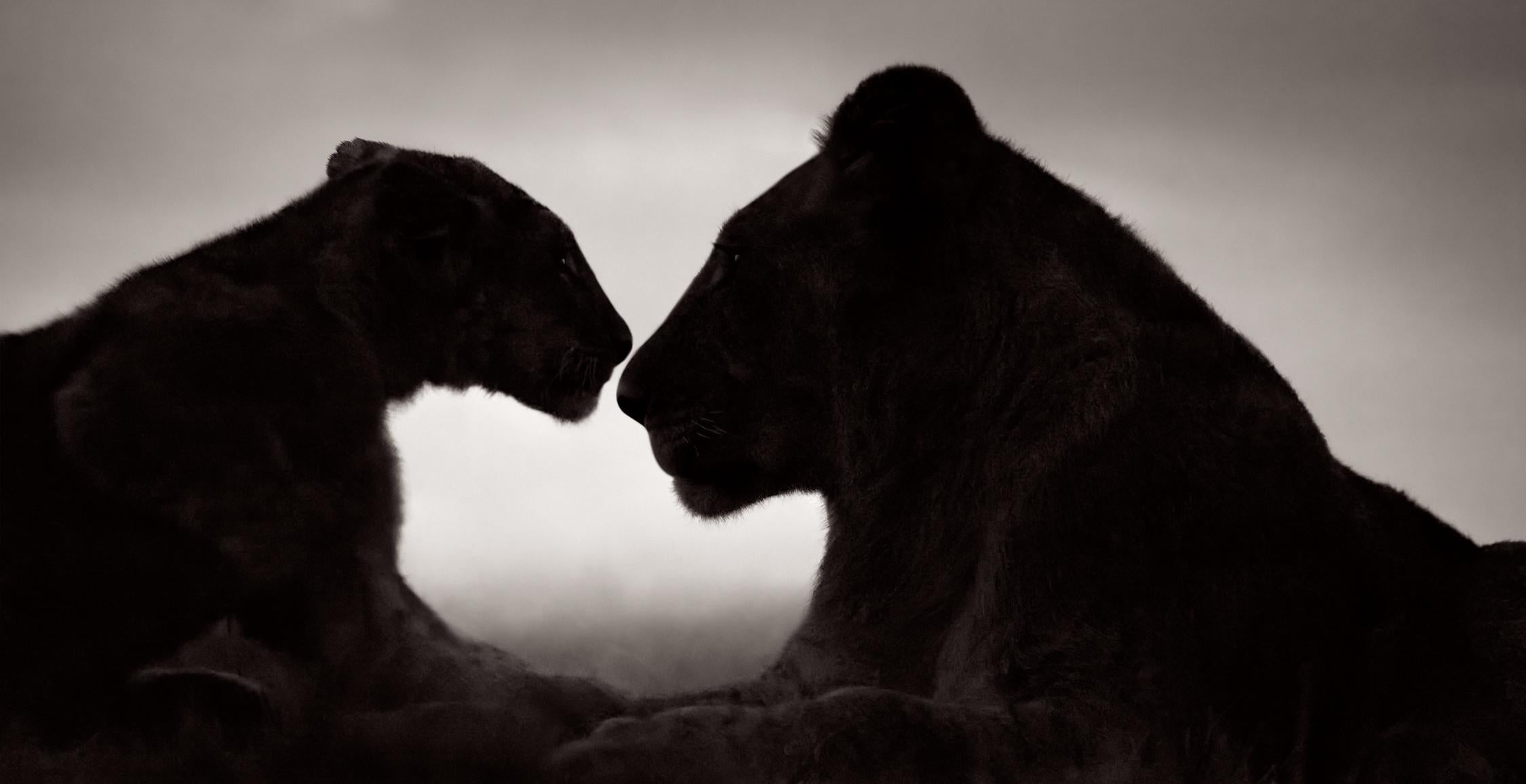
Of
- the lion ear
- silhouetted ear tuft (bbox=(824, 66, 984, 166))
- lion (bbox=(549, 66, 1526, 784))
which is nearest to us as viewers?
lion (bbox=(549, 66, 1526, 784))

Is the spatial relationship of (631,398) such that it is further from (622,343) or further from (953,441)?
(953,441)

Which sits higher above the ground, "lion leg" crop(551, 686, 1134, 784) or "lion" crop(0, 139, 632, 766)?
"lion" crop(0, 139, 632, 766)

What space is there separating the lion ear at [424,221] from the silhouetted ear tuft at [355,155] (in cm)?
13

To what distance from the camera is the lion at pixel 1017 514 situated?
2.49 metres

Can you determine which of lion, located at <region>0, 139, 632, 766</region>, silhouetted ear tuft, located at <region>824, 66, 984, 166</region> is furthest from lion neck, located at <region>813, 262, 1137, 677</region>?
lion, located at <region>0, 139, 632, 766</region>

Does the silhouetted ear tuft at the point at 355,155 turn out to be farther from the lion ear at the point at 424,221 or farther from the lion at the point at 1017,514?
the lion at the point at 1017,514

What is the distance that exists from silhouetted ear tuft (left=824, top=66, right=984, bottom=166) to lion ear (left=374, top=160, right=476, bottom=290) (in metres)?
0.77

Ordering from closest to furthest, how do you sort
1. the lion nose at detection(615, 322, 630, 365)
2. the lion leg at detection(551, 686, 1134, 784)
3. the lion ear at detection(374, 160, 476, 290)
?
the lion leg at detection(551, 686, 1134, 784)
the lion ear at detection(374, 160, 476, 290)
the lion nose at detection(615, 322, 630, 365)

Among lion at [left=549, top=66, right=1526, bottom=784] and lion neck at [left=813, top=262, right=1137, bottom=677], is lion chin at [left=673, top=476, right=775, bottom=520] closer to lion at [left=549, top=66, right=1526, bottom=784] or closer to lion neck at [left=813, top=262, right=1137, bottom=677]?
lion at [left=549, top=66, right=1526, bottom=784]

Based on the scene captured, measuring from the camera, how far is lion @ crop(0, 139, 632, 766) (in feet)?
8.46

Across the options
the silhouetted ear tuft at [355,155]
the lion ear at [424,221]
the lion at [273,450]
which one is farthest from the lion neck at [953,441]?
the silhouetted ear tuft at [355,155]

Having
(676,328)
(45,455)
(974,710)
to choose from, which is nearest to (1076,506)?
(974,710)

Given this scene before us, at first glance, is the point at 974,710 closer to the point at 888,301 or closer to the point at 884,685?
the point at 884,685

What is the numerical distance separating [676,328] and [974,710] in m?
1.11
